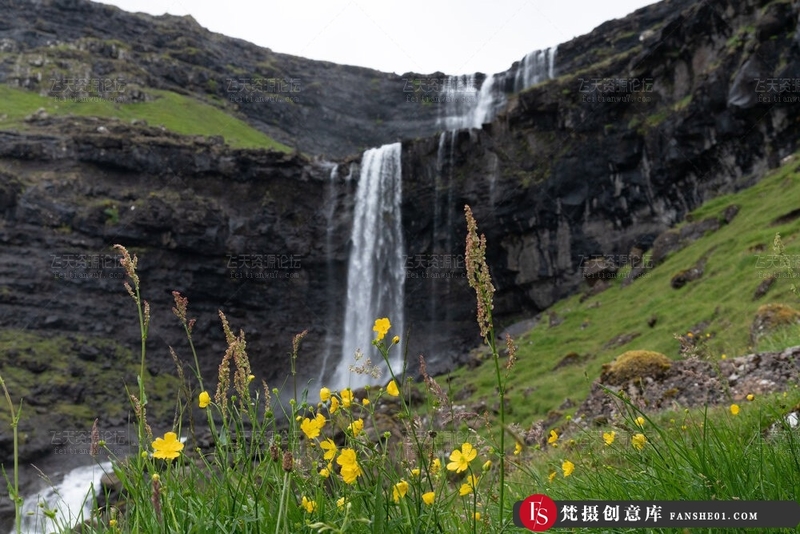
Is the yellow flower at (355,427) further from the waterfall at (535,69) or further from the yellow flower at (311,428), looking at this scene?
the waterfall at (535,69)

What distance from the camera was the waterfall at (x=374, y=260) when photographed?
2020 inches

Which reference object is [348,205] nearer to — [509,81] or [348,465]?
[509,81]

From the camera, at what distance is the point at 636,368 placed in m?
11.8

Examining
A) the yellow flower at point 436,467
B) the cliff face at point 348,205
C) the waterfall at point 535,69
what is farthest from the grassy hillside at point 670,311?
the waterfall at point 535,69

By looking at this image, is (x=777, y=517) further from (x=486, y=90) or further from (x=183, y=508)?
(x=486, y=90)

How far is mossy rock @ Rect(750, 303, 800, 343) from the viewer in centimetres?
1282

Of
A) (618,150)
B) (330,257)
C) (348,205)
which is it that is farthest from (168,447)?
(348,205)

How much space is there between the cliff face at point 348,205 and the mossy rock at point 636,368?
3123 centimetres

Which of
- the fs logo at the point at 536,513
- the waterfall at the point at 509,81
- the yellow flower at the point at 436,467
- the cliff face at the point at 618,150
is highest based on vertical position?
the waterfall at the point at 509,81

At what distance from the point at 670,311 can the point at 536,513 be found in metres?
27.4

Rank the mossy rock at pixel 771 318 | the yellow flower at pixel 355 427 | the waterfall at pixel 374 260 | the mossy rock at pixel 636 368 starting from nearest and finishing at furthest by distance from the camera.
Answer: the yellow flower at pixel 355 427 → the mossy rock at pixel 636 368 → the mossy rock at pixel 771 318 → the waterfall at pixel 374 260

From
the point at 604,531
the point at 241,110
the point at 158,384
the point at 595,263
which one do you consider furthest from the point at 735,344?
the point at 241,110

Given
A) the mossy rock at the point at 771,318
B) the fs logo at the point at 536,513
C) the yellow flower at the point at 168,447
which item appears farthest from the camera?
the mossy rock at the point at 771,318

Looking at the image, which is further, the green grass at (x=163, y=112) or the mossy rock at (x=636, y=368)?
the green grass at (x=163, y=112)
